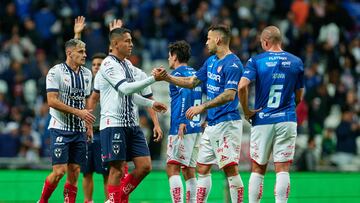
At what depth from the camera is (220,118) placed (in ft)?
45.2

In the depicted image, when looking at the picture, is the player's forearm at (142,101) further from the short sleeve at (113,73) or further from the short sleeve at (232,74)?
the short sleeve at (232,74)

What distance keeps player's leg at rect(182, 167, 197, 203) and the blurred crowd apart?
7369 millimetres

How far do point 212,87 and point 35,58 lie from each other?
1155 cm

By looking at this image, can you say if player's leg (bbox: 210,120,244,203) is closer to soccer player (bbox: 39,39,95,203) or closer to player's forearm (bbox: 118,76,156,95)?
player's forearm (bbox: 118,76,156,95)

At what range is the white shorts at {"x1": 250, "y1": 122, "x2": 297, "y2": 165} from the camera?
13.5 metres

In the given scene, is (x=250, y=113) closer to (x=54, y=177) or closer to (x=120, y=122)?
(x=120, y=122)

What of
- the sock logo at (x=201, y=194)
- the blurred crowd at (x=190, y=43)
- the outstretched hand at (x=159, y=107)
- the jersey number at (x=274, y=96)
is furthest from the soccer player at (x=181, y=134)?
the blurred crowd at (x=190, y=43)

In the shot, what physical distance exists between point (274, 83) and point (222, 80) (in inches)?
28.4

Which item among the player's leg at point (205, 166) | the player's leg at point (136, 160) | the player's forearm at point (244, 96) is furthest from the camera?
the player's leg at point (205, 166)

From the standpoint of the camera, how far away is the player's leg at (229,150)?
1366 cm

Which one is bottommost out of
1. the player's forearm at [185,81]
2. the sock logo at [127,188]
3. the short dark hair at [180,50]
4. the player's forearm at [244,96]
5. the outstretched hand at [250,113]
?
the sock logo at [127,188]

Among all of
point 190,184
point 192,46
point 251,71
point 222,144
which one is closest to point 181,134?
point 190,184

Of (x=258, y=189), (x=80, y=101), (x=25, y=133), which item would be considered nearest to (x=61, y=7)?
(x=25, y=133)

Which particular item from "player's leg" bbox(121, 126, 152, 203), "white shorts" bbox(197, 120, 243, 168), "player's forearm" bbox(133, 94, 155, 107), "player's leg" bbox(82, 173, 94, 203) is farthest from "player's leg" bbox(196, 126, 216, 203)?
"player's leg" bbox(82, 173, 94, 203)
